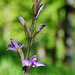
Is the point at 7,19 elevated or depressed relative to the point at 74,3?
elevated

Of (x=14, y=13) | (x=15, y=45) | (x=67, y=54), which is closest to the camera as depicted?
(x=15, y=45)

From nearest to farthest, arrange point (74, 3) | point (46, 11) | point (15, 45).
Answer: point (15, 45) → point (74, 3) → point (46, 11)

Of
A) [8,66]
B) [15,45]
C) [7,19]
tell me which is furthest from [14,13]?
[15,45]

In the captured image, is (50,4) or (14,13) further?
(14,13)

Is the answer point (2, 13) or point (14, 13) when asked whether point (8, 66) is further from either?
point (2, 13)

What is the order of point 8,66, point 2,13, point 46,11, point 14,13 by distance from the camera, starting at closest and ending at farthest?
1. point 8,66
2. point 46,11
3. point 14,13
4. point 2,13

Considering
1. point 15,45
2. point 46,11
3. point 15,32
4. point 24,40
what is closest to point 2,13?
point 15,32

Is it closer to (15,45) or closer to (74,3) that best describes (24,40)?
(74,3)

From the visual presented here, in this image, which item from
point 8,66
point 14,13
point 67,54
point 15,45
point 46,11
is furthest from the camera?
point 14,13

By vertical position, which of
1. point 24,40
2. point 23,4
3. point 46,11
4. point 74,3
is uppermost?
point 23,4
